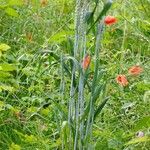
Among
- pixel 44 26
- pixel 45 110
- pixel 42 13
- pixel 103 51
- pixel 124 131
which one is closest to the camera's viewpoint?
pixel 124 131

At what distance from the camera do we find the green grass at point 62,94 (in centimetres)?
193

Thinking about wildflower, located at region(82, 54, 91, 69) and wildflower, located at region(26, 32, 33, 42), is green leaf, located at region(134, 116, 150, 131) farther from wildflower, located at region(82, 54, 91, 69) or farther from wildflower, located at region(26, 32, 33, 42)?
wildflower, located at region(26, 32, 33, 42)

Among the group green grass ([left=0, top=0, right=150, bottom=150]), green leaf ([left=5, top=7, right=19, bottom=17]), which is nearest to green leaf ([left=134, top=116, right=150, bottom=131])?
green grass ([left=0, top=0, right=150, bottom=150])

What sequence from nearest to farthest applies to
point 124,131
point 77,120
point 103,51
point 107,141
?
point 77,120
point 107,141
point 124,131
point 103,51

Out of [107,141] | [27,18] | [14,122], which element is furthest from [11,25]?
[107,141]

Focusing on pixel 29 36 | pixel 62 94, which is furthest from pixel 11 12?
pixel 62 94

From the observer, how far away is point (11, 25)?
3828mm

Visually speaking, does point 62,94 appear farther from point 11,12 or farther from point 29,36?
point 29,36

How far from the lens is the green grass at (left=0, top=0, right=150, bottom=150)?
193cm

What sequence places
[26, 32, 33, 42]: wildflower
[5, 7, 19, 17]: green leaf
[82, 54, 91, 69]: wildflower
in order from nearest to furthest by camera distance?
[82, 54, 91, 69]: wildflower, [5, 7, 19, 17]: green leaf, [26, 32, 33, 42]: wildflower

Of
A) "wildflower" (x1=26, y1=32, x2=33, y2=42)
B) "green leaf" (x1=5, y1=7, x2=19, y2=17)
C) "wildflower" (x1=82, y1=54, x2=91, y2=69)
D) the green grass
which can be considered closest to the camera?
"wildflower" (x1=82, y1=54, x2=91, y2=69)

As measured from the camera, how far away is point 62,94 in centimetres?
190

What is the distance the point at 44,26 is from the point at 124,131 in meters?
1.70

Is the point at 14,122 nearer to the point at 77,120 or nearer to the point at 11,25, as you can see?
the point at 77,120
